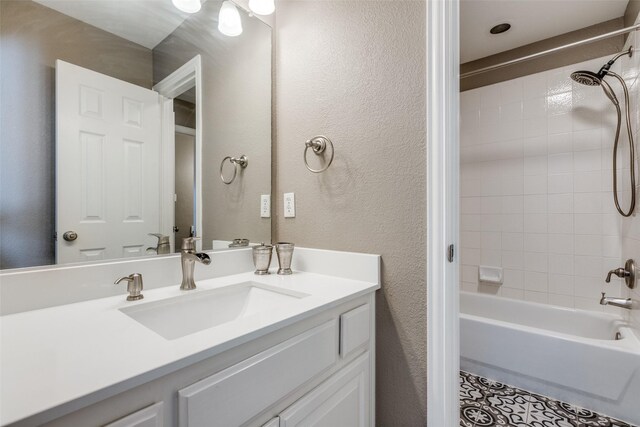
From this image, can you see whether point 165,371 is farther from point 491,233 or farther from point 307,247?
point 491,233

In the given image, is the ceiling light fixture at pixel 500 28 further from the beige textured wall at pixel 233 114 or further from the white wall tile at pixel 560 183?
the beige textured wall at pixel 233 114

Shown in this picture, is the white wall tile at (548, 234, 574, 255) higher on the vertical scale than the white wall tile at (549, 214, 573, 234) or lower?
lower

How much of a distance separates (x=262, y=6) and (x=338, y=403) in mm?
1625

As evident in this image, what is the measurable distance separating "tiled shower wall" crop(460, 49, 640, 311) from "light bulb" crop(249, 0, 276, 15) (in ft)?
5.99

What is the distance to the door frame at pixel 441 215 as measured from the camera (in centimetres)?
94

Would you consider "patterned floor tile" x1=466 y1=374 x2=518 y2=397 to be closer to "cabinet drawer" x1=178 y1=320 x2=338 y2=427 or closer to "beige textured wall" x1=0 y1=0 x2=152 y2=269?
"cabinet drawer" x1=178 y1=320 x2=338 y2=427

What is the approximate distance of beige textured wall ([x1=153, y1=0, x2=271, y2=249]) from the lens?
1.19 m

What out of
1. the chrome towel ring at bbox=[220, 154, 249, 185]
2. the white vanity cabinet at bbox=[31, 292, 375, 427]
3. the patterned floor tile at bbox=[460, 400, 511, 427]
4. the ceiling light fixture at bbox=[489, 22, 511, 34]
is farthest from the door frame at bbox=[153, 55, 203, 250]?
the ceiling light fixture at bbox=[489, 22, 511, 34]

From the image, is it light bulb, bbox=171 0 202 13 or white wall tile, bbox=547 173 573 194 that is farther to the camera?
white wall tile, bbox=547 173 573 194

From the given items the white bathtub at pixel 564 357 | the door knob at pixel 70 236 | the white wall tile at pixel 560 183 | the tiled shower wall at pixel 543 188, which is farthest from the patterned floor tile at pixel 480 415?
the door knob at pixel 70 236

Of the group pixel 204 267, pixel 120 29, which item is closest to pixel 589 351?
pixel 204 267

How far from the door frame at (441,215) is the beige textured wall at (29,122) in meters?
1.11

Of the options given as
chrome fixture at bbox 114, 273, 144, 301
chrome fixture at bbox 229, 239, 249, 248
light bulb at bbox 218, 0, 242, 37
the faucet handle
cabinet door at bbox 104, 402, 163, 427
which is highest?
light bulb at bbox 218, 0, 242, 37

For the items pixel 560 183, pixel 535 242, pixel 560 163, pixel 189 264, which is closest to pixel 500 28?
pixel 560 163
